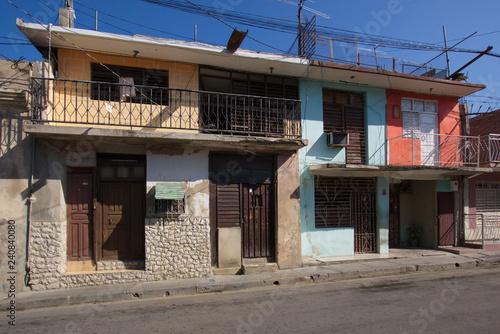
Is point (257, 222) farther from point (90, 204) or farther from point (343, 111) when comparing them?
point (343, 111)

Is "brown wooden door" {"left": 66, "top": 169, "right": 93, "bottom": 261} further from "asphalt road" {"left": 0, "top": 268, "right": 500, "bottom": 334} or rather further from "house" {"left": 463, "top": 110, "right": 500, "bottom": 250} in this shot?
"house" {"left": 463, "top": 110, "right": 500, "bottom": 250}

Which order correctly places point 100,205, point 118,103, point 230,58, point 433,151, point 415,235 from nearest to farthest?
point 100,205, point 118,103, point 230,58, point 433,151, point 415,235

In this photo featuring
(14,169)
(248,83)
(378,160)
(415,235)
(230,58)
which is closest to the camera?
(14,169)

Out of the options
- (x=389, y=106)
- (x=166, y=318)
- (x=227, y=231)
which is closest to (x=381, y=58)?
(x=389, y=106)

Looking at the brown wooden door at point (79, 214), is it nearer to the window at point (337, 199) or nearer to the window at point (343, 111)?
the window at point (337, 199)

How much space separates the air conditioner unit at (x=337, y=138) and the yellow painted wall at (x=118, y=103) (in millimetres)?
4275

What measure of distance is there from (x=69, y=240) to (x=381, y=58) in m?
11.4

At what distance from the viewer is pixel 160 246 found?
7.97 m

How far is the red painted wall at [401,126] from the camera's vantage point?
1098 cm

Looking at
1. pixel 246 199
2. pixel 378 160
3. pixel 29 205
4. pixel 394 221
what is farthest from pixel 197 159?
pixel 394 221

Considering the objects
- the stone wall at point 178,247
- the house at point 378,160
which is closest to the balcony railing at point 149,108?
the house at point 378,160

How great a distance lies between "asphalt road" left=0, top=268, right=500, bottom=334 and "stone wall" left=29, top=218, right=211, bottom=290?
1.14m

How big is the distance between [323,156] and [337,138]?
0.73 meters

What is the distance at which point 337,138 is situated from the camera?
9.99 meters
